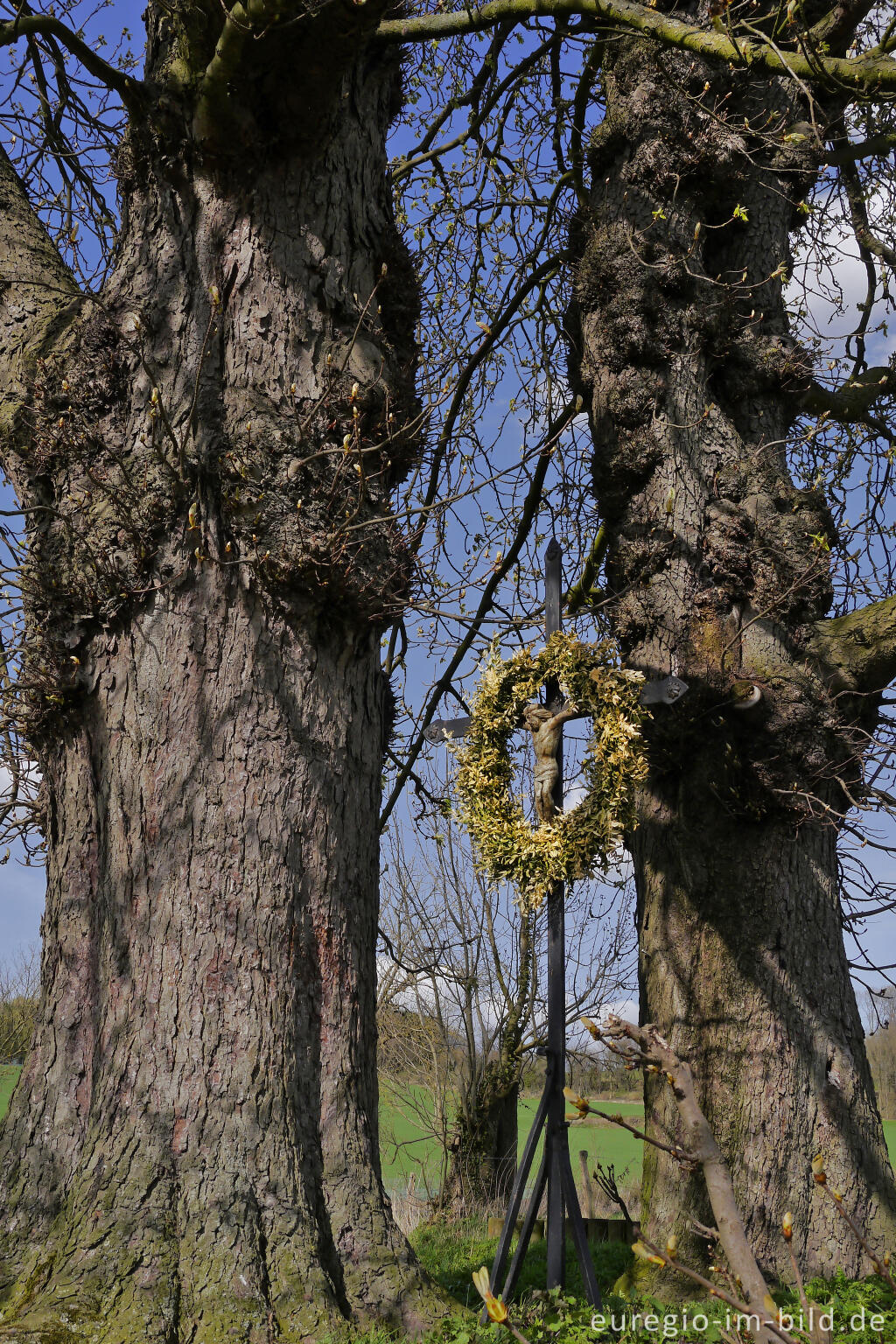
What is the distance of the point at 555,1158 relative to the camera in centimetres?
399

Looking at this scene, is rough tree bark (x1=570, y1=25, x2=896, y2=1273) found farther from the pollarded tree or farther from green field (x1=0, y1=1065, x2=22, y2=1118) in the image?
green field (x1=0, y1=1065, x2=22, y2=1118)

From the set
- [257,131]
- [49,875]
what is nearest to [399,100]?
[257,131]

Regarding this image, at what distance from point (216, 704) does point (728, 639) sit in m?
2.97

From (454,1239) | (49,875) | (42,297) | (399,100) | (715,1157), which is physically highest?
(399,100)

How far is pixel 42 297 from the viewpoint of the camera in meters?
4.70

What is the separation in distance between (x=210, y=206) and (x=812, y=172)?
343 cm

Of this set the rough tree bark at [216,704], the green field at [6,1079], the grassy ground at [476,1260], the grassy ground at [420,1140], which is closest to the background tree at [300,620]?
the rough tree bark at [216,704]

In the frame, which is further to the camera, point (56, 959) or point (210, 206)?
point (210, 206)

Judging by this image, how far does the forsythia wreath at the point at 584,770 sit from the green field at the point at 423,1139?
43.3 inches

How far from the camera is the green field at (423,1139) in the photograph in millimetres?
10586

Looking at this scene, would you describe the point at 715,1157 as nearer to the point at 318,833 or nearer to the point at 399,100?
the point at 318,833

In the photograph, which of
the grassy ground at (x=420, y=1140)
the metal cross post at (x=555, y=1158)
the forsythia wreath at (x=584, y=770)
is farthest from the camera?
the grassy ground at (x=420, y=1140)

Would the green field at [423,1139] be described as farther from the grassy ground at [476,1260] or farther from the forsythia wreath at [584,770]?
the forsythia wreath at [584,770]

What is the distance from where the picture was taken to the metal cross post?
3.81 meters
